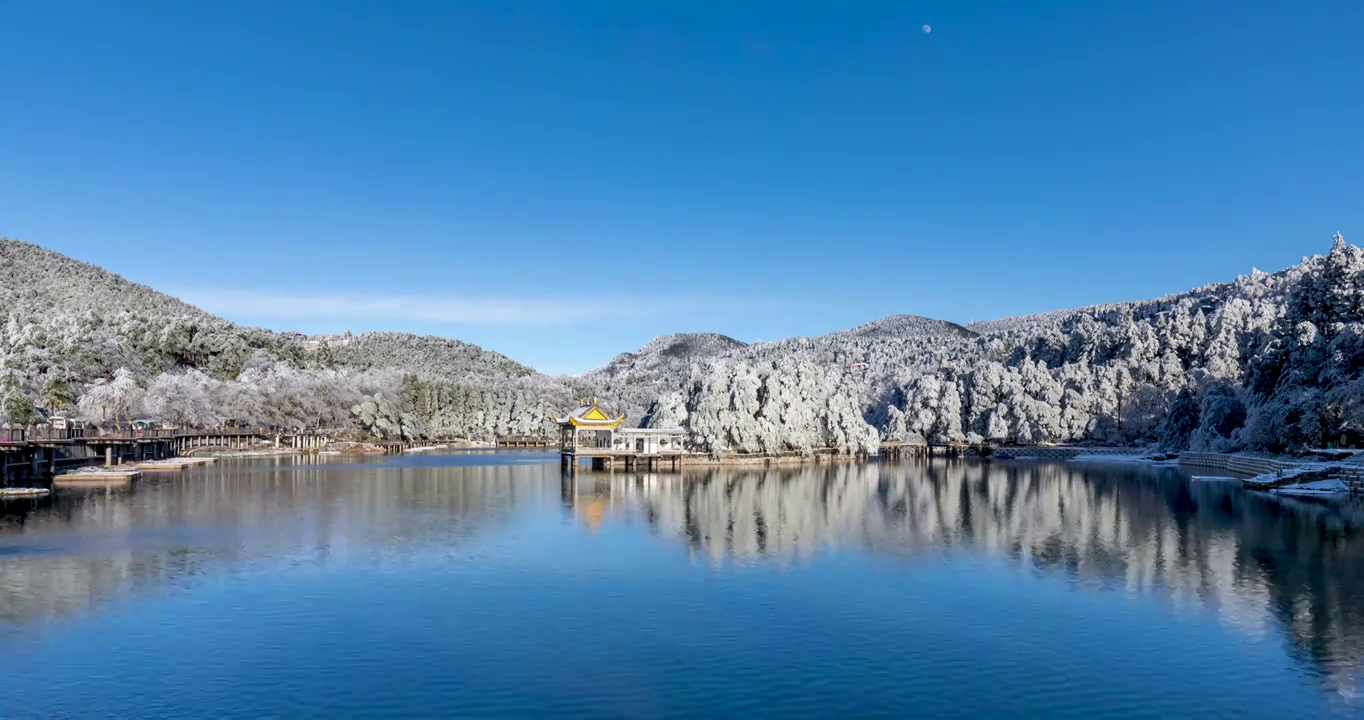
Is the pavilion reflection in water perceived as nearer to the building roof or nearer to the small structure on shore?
the small structure on shore

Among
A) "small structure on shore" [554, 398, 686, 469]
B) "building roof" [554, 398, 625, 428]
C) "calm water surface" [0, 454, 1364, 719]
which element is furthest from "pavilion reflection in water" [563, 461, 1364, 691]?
"building roof" [554, 398, 625, 428]

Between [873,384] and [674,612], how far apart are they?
489ft

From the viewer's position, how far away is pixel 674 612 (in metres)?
25.0

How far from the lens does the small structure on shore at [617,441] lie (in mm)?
81125

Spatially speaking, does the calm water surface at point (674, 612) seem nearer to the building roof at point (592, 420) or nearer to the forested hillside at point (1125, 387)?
the forested hillside at point (1125, 387)

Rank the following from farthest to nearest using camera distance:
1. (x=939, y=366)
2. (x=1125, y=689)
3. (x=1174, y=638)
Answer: (x=939, y=366)
(x=1174, y=638)
(x=1125, y=689)

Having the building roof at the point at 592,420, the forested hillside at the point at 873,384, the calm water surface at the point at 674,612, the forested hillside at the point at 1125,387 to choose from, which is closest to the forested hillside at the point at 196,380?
the forested hillside at the point at 873,384

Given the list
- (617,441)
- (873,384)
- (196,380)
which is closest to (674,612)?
(617,441)

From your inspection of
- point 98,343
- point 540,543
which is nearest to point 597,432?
point 540,543

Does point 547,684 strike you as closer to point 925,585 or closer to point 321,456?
point 925,585

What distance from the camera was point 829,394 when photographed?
99.1 m

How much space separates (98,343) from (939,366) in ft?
366

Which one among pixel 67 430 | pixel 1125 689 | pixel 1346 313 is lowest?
pixel 1125 689

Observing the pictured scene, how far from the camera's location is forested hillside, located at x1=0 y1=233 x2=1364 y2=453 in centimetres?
7219
